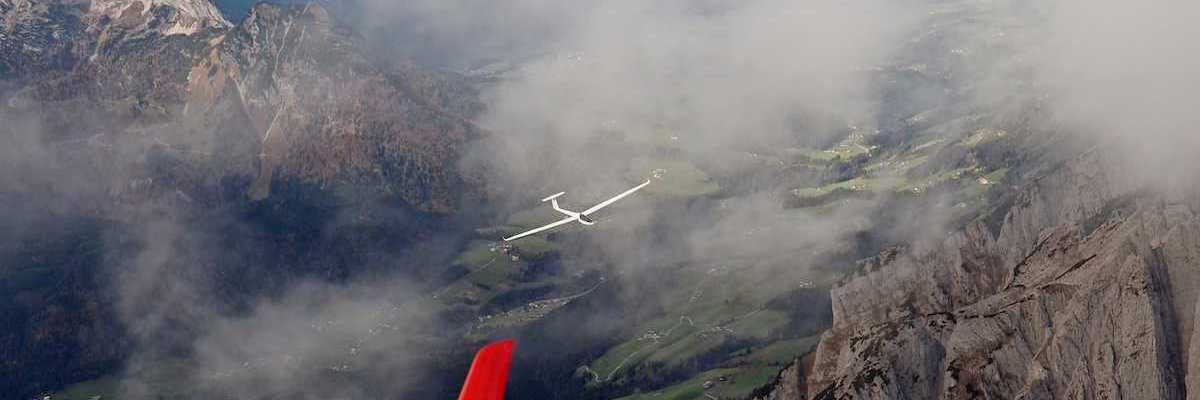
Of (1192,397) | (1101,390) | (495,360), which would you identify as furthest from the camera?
(1101,390)

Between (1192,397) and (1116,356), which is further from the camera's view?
(1116,356)

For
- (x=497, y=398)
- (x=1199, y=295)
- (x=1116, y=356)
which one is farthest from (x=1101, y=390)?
(x=497, y=398)

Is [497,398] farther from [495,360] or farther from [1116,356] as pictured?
[1116,356]

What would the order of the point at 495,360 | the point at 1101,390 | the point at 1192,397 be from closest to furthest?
1. the point at 495,360
2. the point at 1192,397
3. the point at 1101,390

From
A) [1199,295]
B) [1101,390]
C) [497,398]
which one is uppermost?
[497,398]

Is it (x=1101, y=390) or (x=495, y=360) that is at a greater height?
(x=495, y=360)

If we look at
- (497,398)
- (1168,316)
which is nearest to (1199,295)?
(1168,316)
